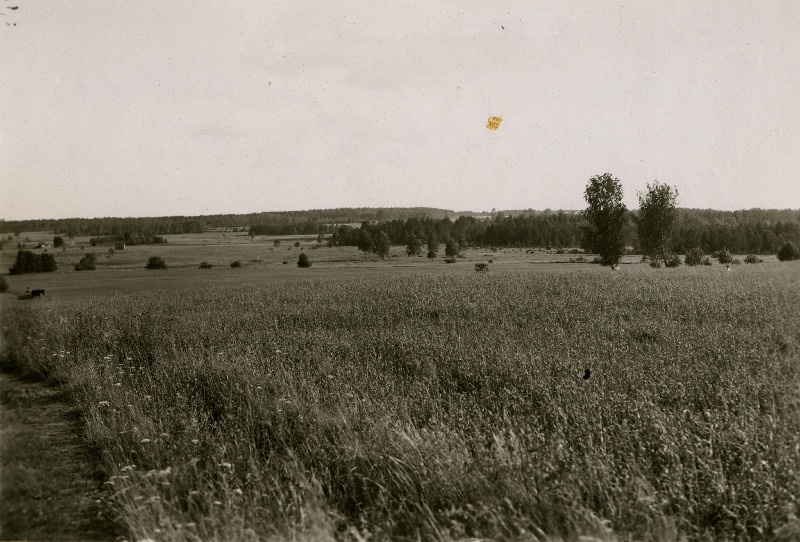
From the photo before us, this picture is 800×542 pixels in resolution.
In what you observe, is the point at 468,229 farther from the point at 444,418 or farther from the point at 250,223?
the point at 444,418

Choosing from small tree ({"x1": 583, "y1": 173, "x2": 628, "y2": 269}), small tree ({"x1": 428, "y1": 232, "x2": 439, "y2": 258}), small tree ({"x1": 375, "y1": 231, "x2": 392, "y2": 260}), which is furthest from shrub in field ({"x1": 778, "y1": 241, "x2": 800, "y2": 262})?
small tree ({"x1": 375, "y1": 231, "x2": 392, "y2": 260})

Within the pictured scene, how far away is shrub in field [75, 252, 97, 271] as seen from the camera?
1285 inches

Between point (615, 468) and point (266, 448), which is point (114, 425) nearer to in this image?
point (266, 448)

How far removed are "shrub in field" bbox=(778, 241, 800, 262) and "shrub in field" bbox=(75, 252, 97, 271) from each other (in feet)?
125

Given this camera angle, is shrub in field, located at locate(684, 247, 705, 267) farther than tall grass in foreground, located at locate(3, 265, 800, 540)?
Yes

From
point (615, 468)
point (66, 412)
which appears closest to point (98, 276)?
point (66, 412)

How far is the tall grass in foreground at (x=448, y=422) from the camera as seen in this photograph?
4.54 metres

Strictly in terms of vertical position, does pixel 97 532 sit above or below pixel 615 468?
below

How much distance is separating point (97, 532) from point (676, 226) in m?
65.1

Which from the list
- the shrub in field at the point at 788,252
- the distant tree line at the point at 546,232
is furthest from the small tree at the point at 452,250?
the shrub in field at the point at 788,252

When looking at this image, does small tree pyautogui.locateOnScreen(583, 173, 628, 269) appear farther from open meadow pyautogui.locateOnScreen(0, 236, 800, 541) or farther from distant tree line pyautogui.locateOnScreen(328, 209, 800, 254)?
open meadow pyautogui.locateOnScreen(0, 236, 800, 541)

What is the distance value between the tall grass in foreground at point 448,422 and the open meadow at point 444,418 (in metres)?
0.04

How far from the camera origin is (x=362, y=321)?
52.6 feet

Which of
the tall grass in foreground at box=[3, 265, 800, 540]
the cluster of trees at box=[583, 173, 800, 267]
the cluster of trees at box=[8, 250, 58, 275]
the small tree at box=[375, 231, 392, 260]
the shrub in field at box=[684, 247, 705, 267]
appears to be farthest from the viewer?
the small tree at box=[375, 231, 392, 260]
